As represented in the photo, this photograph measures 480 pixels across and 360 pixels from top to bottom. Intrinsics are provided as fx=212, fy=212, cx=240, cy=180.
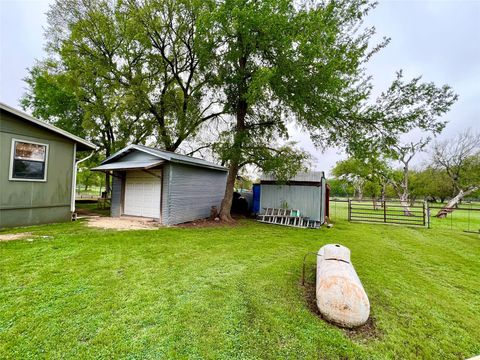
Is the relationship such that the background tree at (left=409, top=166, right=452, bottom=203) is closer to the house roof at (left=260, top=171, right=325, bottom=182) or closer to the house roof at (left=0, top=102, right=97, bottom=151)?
the house roof at (left=260, top=171, right=325, bottom=182)

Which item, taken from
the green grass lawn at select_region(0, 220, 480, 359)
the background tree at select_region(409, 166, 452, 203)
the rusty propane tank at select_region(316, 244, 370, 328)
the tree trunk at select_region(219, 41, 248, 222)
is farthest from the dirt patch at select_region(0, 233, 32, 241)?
the background tree at select_region(409, 166, 452, 203)

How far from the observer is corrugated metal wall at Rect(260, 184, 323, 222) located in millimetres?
10578

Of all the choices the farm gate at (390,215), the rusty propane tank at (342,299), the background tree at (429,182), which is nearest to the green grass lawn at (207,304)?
the rusty propane tank at (342,299)

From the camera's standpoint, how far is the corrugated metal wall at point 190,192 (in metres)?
8.59

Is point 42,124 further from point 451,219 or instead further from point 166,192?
point 451,219

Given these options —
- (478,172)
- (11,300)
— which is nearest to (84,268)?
(11,300)

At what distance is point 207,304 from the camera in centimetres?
294

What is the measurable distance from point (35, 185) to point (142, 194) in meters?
3.47

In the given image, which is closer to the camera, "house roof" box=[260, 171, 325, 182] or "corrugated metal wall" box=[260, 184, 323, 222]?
"corrugated metal wall" box=[260, 184, 323, 222]

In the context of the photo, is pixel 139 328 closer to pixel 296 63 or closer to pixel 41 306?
pixel 41 306

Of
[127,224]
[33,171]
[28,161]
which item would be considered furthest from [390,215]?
[28,161]

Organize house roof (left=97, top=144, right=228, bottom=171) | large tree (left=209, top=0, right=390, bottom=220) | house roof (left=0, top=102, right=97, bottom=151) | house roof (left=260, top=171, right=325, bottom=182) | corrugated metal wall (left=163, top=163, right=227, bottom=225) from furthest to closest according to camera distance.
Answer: house roof (left=260, top=171, right=325, bottom=182), corrugated metal wall (left=163, top=163, right=227, bottom=225), house roof (left=97, top=144, right=228, bottom=171), large tree (left=209, top=0, right=390, bottom=220), house roof (left=0, top=102, right=97, bottom=151)

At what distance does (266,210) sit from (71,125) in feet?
51.2

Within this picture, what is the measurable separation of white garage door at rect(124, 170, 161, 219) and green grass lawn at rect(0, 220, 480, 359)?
3503 millimetres
